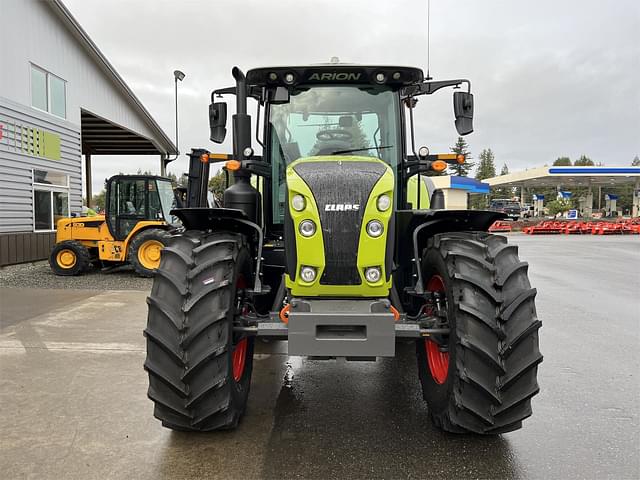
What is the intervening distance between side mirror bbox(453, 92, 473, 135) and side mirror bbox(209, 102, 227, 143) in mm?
1938

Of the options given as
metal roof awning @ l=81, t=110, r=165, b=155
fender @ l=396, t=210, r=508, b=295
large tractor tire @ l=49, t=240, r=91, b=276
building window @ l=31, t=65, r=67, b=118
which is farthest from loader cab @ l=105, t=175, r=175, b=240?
fender @ l=396, t=210, r=508, b=295

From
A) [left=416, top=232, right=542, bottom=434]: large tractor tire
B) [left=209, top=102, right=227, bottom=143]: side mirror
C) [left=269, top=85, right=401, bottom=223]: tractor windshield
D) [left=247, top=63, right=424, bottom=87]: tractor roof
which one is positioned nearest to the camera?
[left=416, top=232, right=542, bottom=434]: large tractor tire

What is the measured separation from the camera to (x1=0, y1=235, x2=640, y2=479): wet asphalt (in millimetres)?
2840

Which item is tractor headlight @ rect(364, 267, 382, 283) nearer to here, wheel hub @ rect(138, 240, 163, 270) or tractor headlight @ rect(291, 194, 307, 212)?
tractor headlight @ rect(291, 194, 307, 212)

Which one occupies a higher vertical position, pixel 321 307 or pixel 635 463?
pixel 321 307

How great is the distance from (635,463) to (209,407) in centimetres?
258

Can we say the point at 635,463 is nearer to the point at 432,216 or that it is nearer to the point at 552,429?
the point at 552,429

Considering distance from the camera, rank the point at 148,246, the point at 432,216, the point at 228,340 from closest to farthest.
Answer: the point at 228,340 → the point at 432,216 → the point at 148,246

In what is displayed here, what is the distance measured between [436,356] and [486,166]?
4290 inches

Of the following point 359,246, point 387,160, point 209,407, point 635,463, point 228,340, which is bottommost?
point 635,463

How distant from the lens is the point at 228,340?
2.91 m

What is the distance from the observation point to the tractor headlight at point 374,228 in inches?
116

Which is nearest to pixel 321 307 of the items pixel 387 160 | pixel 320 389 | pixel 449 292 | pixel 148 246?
pixel 449 292

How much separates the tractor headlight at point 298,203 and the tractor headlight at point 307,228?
0.28ft
